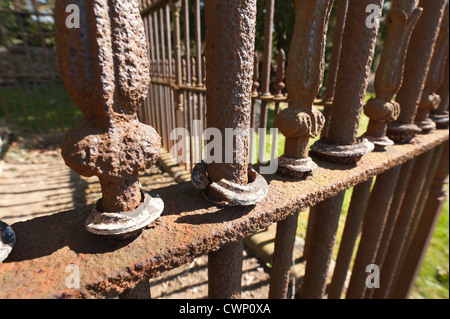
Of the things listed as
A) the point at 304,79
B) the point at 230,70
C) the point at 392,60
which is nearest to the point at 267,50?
the point at 392,60

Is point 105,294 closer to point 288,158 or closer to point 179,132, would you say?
point 288,158

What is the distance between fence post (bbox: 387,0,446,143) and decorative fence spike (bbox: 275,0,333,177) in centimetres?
108

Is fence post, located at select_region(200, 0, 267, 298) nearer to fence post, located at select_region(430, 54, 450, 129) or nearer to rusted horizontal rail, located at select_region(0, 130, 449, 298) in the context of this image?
rusted horizontal rail, located at select_region(0, 130, 449, 298)

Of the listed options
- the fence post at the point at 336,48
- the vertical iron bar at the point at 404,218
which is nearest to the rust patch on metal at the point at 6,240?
the fence post at the point at 336,48

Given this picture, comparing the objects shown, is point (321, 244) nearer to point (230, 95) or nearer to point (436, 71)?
point (230, 95)

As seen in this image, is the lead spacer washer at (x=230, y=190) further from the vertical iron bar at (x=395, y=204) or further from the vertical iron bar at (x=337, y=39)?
the vertical iron bar at (x=395, y=204)

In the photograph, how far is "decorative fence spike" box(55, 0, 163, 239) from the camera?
67cm

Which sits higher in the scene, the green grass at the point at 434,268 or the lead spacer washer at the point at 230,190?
the lead spacer washer at the point at 230,190

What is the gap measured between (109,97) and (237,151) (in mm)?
509

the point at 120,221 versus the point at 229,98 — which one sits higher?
the point at 229,98

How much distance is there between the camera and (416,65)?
6.08 feet

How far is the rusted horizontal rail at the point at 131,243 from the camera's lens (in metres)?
0.77
